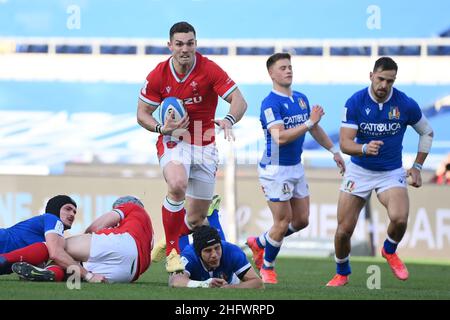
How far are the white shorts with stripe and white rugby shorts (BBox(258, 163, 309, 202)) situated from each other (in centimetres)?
233

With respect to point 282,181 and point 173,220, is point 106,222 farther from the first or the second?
point 282,181

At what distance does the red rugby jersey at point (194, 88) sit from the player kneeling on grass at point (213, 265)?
1.34 meters

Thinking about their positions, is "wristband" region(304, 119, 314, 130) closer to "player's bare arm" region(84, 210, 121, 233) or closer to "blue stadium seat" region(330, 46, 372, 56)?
"player's bare arm" region(84, 210, 121, 233)

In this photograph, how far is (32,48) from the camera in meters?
25.8

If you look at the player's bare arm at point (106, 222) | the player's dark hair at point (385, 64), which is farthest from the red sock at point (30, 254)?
the player's dark hair at point (385, 64)

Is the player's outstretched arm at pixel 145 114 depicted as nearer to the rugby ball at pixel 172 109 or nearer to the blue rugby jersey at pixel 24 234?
the rugby ball at pixel 172 109

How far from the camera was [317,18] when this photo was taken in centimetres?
2441

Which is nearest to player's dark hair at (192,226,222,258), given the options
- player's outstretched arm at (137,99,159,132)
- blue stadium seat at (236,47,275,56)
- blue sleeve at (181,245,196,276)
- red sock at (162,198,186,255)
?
blue sleeve at (181,245,196,276)

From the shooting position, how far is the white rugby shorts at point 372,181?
444 inches

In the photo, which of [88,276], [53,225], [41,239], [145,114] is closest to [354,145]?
[145,114]

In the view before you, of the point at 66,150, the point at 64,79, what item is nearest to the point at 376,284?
the point at 66,150
